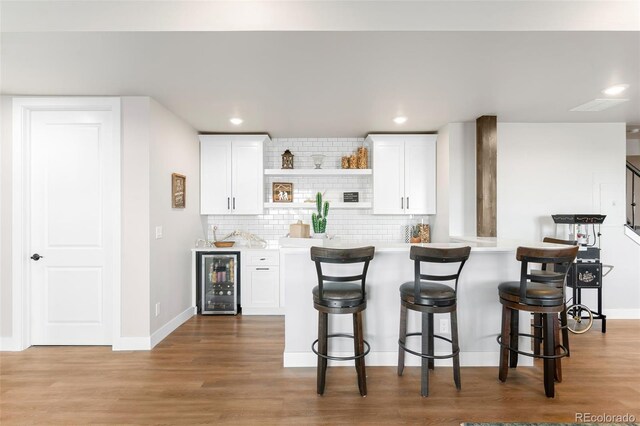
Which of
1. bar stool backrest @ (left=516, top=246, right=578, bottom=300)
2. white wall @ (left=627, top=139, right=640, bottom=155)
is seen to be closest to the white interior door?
bar stool backrest @ (left=516, top=246, right=578, bottom=300)

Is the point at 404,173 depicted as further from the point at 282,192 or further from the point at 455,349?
the point at 455,349

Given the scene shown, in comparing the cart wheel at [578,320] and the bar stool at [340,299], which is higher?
the bar stool at [340,299]

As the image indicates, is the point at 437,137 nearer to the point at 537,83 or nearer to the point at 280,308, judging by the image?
the point at 537,83

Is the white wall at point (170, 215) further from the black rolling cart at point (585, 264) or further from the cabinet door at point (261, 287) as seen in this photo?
the black rolling cart at point (585, 264)

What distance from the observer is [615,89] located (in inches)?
125

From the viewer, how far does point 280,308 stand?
4.67m

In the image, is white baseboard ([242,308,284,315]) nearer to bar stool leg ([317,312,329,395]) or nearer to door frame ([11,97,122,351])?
door frame ([11,97,122,351])

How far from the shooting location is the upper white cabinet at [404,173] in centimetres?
490

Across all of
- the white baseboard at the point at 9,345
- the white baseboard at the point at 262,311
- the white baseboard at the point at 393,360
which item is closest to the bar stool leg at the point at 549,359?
the white baseboard at the point at 393,360

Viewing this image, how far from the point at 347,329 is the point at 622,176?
4325mm

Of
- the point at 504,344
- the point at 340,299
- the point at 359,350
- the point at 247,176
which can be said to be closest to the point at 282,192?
the point at 247,176

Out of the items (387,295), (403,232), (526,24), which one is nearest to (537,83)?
(526,24)

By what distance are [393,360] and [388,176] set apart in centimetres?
267

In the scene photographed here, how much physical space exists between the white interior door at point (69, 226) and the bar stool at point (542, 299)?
3762 mm
